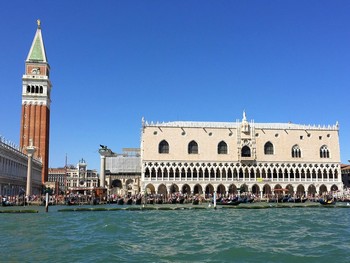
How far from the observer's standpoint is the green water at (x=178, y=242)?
518 inches

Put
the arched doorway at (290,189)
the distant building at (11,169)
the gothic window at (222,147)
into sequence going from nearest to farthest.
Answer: the distant building at (11,169), the gothic window at (222,147), the arched doorway at (290,189)

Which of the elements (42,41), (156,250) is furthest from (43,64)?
(156,250)

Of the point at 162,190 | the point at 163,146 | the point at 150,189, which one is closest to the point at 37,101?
the point at 163,146

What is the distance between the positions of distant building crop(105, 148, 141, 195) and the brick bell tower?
11.8 meters

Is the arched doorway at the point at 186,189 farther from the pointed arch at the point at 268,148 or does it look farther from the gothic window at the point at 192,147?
the pointed arch at the point at 268,148

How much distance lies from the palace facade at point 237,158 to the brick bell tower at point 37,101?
78.7 feet

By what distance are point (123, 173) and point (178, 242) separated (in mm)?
61786

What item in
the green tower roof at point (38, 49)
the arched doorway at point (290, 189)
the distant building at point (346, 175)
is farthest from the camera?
the green tower roof at point (38, 49)

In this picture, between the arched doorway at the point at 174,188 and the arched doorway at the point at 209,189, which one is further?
the arched doorway at the point at 209,189

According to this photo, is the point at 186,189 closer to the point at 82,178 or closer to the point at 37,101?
the point at 37,101

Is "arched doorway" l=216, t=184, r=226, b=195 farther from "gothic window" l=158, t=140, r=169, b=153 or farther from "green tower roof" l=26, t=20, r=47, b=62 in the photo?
"green tower roof" l=26, t=20, r=47, b=62

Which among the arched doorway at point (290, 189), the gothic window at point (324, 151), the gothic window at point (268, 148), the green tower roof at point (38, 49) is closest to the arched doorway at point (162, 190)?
the gothic window at point (268, 148)

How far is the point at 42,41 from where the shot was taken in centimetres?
7725

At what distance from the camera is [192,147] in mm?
58250
